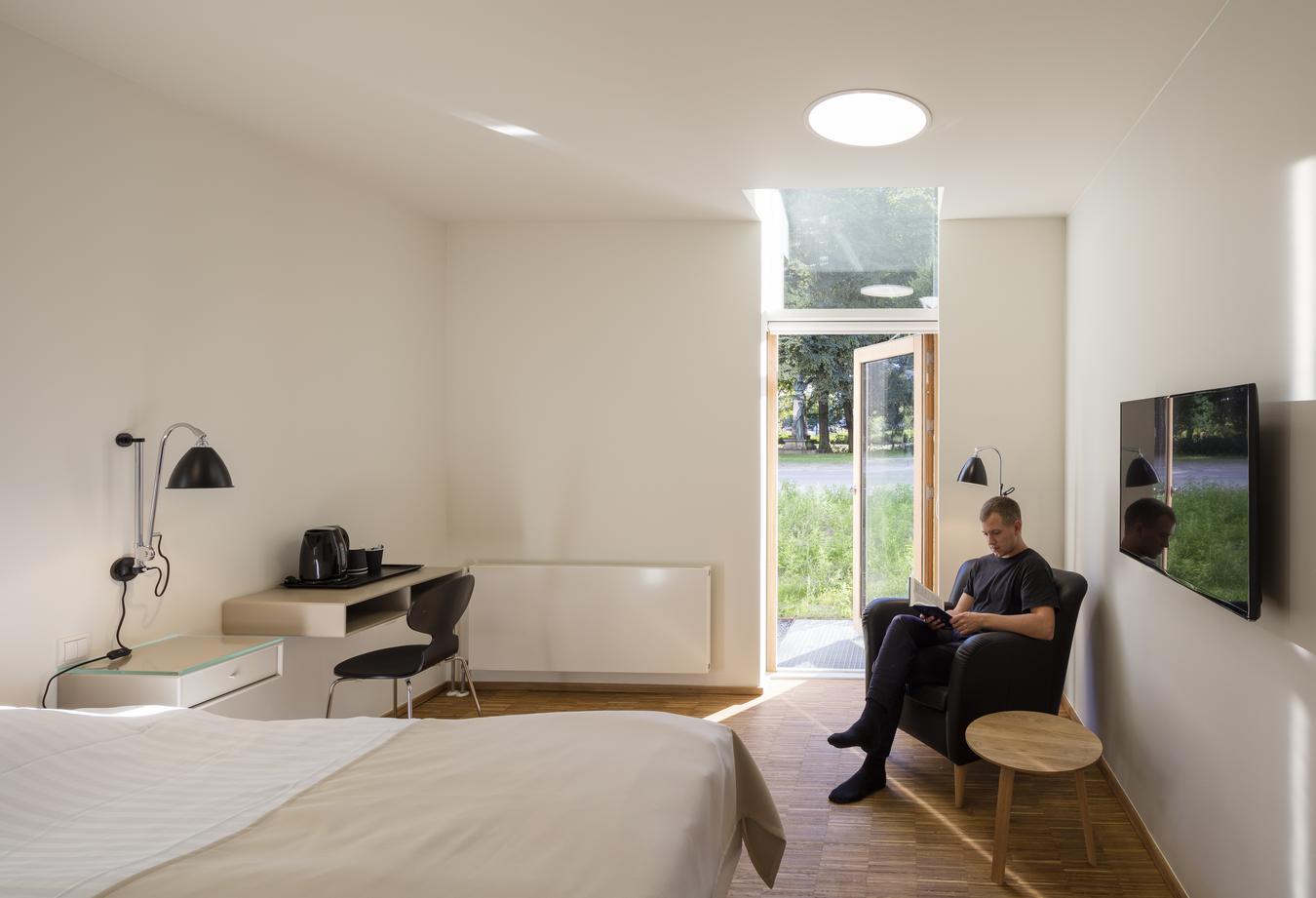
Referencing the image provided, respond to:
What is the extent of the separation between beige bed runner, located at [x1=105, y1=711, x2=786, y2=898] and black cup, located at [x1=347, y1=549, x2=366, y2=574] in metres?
1.55

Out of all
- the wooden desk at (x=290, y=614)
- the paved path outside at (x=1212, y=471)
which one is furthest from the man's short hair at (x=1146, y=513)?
the wooden desk at (x=290, y=614)

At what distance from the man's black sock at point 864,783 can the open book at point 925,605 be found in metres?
0.62

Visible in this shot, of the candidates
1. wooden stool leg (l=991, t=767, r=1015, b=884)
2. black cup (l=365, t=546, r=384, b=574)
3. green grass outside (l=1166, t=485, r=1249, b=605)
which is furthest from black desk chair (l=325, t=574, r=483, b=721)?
green grass outside (l=1166, t=485, r=1249, b=605)

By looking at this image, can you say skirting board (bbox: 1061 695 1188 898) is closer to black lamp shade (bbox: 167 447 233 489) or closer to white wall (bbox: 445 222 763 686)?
white wall (bbox: 445 222 763 686)

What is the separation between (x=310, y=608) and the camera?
10.4 feet

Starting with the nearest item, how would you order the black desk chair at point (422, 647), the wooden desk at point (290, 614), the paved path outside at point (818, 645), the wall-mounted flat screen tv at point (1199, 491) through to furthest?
1. the wall-mounted flat screen tv at point (1199, 491)
2. the wooden desk at point (290, 614)
3. the black desk chair at point (422, 647)
4. the paved path outside at point (818, 645)

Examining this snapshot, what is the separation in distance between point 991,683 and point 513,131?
2.84 m

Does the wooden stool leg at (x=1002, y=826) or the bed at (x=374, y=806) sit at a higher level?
the bed at (x=374, y=806)

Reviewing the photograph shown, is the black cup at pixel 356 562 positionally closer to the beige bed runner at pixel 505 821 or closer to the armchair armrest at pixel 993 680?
the beige bed runner at pixel 505 821

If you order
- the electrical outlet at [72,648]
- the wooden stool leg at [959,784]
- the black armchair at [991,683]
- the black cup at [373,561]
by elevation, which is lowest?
the wooden stool leg at [959,784]

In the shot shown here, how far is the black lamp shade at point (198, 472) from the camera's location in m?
2.71

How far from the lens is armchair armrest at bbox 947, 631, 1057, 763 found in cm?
318

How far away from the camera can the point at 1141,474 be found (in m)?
2.73

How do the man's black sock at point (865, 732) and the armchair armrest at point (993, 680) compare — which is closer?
the armchair armrest at point (993, 680)
